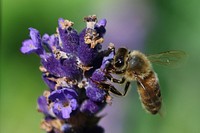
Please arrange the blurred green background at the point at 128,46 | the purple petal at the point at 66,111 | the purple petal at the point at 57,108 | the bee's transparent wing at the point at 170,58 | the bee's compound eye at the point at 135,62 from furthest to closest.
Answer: the blurred green background at the point at 128,46
the bee's transparent wing at the point at 170,58
the bee's compound eye at the point at 135,62
the purple petal at the point at 57,108
the purple petal at the point at 66,111

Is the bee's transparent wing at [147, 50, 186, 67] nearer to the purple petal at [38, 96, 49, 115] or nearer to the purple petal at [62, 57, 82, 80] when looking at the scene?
the purple petal at [62, 57, 82, 80]

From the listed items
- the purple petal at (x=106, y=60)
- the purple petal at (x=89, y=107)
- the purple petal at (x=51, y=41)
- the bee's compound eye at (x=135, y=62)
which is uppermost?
the purple petal at (x=51, y=41)

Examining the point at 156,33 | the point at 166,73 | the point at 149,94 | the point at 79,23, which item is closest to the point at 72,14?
the point at 79,23

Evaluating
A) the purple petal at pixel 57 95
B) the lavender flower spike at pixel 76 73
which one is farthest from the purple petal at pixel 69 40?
the purple petal at pixel 57 95

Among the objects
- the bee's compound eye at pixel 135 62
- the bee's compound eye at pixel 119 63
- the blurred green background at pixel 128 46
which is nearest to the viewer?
the bee's compound eye at pixel 119 63

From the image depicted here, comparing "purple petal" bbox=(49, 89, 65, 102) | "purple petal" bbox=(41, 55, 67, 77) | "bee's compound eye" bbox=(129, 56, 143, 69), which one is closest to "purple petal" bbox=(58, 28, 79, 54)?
"purple petal" bbox=(41, 55, 67, 77)

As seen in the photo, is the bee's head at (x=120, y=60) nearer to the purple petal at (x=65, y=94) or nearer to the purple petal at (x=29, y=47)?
the purple petal at (x=65, y=94)

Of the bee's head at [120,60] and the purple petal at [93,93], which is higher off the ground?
the bee's head at [120,60]
